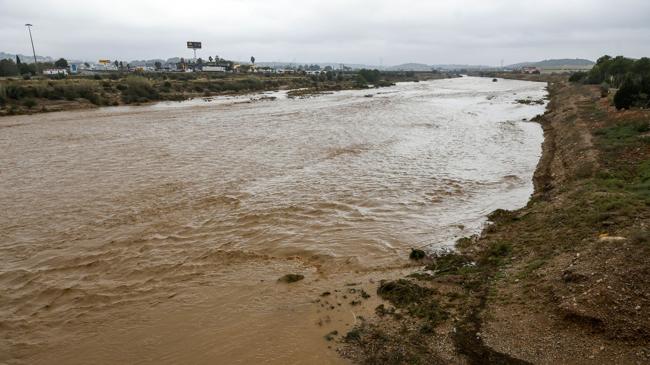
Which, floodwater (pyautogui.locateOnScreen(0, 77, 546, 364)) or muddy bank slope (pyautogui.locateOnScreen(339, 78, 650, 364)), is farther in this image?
floodwater (pyautogui.locateOnScreen(0, 77, 546, 364))

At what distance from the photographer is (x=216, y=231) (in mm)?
13273

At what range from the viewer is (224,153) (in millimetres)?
25156

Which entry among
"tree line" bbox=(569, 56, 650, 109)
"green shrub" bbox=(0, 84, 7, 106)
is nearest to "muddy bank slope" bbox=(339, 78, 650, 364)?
"tree line" bbox=(569, 56, 650, 109)

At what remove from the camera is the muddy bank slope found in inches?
260

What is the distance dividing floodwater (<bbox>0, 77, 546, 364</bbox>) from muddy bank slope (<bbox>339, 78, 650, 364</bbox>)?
0.89m

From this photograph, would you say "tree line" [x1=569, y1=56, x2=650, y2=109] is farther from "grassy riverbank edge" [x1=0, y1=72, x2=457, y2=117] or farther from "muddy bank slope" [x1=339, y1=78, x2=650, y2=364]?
"grassy riverbank edge" [x1=0, y1=72, x2=457, y2=117]

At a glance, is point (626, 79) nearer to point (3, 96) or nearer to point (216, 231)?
point (216, 231)

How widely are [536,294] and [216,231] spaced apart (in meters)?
9.35

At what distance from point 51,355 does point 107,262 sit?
3861 millimetres

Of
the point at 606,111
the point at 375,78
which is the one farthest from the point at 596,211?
the point at 375,78

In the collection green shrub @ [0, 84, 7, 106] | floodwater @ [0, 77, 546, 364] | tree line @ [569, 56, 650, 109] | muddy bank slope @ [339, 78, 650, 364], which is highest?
tree line @ [569, 56, 650, 109]

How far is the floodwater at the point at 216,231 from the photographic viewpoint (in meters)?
8.14

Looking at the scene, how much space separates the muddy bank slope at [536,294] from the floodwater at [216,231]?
2.93 feet

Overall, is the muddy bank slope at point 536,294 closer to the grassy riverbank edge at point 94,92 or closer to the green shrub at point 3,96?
the grassy riverbank edge at point 94,92
